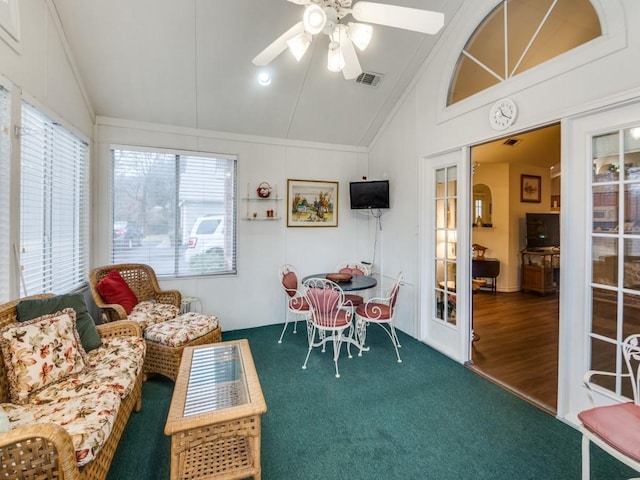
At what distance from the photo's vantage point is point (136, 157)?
3.74 meters

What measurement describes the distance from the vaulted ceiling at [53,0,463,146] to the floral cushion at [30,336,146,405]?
262cm

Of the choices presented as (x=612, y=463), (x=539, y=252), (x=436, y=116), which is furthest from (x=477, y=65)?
(x=539, y=252)

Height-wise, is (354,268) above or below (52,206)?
below

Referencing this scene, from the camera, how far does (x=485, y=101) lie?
9.41 ft

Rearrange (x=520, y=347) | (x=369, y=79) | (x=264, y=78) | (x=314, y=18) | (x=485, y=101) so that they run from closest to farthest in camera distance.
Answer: (x=314, y=18)
(x=485, y=101)
(x=264, y=78)
(x=520, y=347)
(x=369, y=79)

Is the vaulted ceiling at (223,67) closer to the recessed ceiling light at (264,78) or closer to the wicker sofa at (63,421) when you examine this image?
the recessed ceiling light at (264,78)

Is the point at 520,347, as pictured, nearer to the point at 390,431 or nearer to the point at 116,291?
the point at 390,431

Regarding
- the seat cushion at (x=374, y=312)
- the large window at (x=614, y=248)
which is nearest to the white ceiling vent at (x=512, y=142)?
the large window at (x=614, y=248)

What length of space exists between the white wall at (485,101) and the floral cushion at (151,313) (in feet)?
9.25

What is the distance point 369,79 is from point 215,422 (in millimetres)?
3815

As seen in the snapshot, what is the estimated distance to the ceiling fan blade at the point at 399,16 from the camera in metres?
1.76

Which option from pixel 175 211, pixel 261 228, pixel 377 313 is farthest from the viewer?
pixel 261 228

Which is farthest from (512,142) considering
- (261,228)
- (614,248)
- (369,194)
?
(261,228)

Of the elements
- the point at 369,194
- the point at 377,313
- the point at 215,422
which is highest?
the point at 369,194
